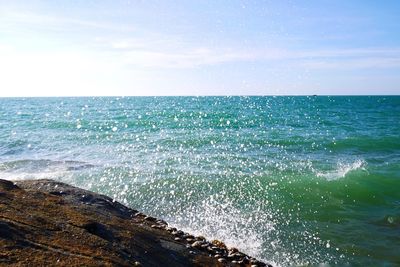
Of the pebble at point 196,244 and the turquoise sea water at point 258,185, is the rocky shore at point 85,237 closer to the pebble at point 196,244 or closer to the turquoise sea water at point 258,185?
the pebble at point 196,244

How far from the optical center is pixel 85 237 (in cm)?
588

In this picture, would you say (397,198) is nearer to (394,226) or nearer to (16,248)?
(394,226)

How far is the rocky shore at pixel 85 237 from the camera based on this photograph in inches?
200

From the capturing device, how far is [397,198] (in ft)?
46.6

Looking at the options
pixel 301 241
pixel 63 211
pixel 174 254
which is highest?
pixel 63 211

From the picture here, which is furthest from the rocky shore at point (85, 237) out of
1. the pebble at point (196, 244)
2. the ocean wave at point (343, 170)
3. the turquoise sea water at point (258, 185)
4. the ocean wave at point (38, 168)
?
the ocean wave at point (343, 170)

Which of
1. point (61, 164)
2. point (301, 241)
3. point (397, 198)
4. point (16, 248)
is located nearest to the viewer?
point (16, 248)

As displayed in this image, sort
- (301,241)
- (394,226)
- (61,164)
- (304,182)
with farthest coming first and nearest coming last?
1. (61,164)
2. (304,182)
3. (394,226)
4. (301,241)

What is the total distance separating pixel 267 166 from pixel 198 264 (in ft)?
42.1

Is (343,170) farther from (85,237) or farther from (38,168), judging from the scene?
(85,237)

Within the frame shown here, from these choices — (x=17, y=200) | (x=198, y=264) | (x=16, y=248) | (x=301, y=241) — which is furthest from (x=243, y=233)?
(x=16, y=248)

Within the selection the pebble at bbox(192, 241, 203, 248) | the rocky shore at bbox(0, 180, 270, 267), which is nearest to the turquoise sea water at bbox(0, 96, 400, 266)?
the pebble at bbox(192, 241, 203, 248)

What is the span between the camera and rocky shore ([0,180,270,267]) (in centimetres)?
508

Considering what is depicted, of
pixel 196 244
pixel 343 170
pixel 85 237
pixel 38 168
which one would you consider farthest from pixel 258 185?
pixel 85 237
